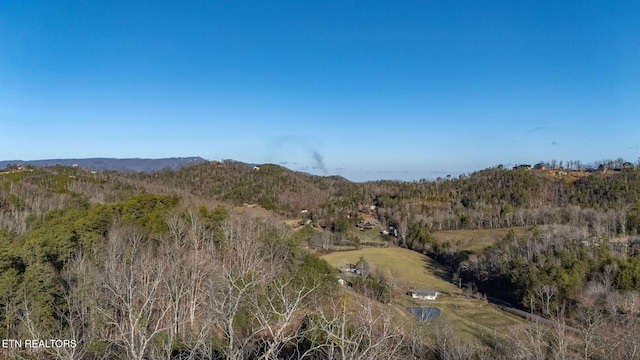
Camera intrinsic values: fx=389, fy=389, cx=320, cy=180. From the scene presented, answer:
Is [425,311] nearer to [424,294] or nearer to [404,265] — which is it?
[424,294]

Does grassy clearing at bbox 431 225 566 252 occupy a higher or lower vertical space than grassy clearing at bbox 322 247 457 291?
higher

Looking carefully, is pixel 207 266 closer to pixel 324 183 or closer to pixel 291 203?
pixel 291 203

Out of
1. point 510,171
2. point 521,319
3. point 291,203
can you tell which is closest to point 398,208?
point 291,203

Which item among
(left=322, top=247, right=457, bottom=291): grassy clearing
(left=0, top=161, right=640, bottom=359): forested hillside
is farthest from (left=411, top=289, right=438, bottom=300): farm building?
(left=322, top=247, right=457, bottom=291): grassy clearing

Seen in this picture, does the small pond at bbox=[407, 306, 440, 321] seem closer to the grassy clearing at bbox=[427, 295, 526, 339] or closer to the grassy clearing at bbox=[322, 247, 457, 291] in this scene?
the grassy clearing at bbox=[427, 295, 526, 339]

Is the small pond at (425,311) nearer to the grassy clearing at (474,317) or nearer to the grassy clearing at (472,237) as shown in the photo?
the grassy clearing at (474,317)

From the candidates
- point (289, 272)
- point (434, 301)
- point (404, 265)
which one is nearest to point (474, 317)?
point (434, 301)
